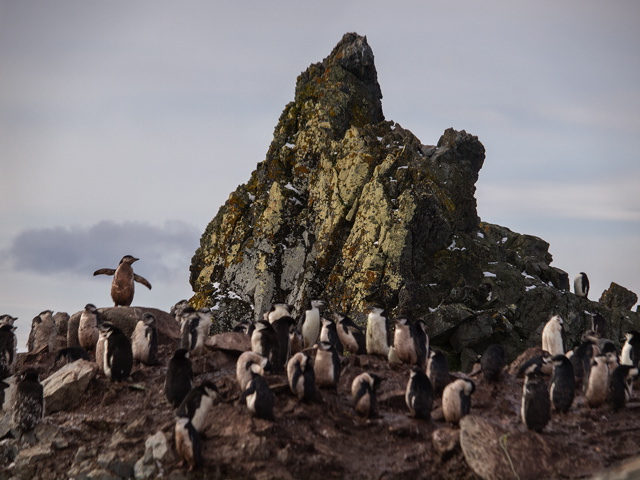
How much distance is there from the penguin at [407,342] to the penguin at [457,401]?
10.1 ft

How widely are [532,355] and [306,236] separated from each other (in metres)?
16.2

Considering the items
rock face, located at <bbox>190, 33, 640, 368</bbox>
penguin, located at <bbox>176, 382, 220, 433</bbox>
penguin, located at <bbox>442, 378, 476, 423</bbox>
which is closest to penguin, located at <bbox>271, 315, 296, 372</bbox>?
penguin, located at <bbox>176, 382, 220, 433</bbox>

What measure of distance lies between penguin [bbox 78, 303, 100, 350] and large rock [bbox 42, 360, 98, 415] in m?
3.04

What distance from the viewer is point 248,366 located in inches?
493

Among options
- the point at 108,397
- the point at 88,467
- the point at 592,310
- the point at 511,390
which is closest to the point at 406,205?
the point at 592,310

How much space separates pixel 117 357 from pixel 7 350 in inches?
125

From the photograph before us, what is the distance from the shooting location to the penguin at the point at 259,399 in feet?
36.4

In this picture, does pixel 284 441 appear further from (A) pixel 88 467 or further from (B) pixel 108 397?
(B) pixel 108 397

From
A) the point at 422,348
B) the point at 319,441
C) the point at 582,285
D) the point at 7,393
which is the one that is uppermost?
the point at 582,285

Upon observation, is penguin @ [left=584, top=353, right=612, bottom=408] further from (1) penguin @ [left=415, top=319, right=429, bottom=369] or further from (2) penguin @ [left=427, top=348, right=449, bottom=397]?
(1) penguin @ [left=415, top=319, right=429, bottom=369]

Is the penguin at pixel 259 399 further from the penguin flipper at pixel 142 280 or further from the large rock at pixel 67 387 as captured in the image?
the penguin flipper at pixel 142 280

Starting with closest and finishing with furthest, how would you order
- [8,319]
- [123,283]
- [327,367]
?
[327,367]
[8,319]
[123,283]

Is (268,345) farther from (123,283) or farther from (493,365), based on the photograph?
(123,283)

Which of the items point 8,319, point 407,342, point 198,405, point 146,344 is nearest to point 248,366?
point 198,405
